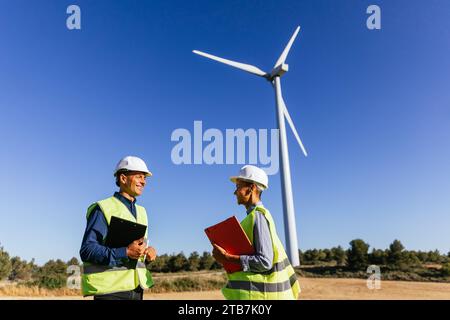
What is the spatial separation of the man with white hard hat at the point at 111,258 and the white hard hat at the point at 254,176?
1.40 meters

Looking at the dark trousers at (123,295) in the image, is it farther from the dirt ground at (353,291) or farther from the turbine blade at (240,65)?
the turbine blade at (240,65)

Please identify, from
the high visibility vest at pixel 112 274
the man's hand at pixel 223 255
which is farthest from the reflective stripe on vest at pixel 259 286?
the high visibility vest at pixel 112 274

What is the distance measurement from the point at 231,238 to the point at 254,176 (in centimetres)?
86

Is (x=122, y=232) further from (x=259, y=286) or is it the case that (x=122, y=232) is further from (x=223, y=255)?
(x=259, y=286)

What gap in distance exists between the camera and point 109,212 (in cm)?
484

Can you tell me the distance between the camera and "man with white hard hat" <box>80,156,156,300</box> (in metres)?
4.57

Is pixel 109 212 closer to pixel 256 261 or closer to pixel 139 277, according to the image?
pixel 139 277

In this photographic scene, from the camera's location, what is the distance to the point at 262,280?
4.51 metres

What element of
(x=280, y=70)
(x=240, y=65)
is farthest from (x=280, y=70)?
(x=240, y=65)
